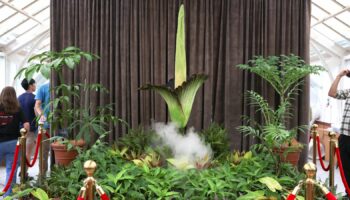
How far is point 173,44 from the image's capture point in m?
4.35

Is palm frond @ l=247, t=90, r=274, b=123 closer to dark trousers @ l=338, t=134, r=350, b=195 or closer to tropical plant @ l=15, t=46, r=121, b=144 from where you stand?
dark trousers @ l=338, t=134, r=350, b=195

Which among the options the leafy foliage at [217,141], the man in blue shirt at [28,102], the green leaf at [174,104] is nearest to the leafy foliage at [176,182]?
the leafy foliage at [217,141]

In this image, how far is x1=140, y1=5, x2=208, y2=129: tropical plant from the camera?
11.1 ft

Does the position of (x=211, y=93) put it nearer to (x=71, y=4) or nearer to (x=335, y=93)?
(x=335, y=93)

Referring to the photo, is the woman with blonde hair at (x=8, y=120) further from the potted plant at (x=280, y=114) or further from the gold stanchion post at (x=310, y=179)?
the gold stanchion post at (x=310, y=179)

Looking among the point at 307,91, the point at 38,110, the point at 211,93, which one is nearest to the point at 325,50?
the point at 307,91

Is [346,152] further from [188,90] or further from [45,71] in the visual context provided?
[45,71]

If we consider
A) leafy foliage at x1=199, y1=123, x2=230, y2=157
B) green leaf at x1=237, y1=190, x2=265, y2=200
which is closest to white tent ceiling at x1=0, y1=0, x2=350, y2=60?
leafy foliage at x1=199, y1=123, x2=230, y2=157

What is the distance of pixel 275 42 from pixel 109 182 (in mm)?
2700

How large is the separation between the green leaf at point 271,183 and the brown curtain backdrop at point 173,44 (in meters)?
1.56

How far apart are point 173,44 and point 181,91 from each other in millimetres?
1117

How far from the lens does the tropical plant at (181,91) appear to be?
3.37 m

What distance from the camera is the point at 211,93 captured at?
436 centimetres

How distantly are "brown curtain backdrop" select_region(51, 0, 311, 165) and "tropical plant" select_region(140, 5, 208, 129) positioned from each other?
80cm
